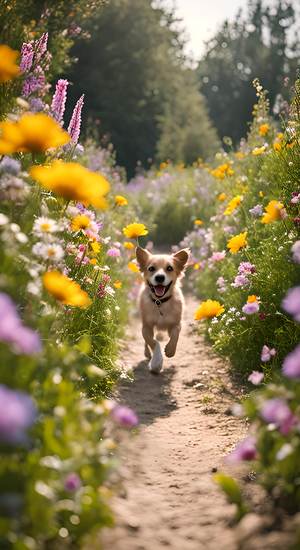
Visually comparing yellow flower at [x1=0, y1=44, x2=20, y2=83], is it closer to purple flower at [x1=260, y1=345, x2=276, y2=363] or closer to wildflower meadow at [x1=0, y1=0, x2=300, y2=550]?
wildflower meadow at [x1=0, y1=0, x2=300, y2=550]

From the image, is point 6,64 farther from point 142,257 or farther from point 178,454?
point 142,257

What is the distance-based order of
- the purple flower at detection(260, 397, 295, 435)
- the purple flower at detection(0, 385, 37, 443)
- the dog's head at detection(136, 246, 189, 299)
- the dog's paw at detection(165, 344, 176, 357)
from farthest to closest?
1. the dog's paw at detection(165, 344, 176, 357)
2. the dog's head at detection(136, 246, 189, 299)
3. the purple flower at detection(260, 397, 295, 435)
4. the purple flower at detection(0, 385, 37, 443)

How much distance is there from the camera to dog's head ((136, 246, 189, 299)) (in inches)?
230

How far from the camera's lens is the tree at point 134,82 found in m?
21.6

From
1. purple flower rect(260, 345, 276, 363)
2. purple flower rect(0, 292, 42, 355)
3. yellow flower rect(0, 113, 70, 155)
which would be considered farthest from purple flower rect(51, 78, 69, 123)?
purple flower rect(0, 292, 42, 355)

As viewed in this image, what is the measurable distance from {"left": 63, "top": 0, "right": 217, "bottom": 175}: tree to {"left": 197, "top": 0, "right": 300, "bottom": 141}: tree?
20243mm

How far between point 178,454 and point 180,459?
0.09m

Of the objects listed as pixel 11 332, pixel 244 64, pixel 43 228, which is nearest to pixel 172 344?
pixel 43 228

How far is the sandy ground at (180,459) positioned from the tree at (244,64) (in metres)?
40.7

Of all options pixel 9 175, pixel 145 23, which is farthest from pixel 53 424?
pixel 145 23

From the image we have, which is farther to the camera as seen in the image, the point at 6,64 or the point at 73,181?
the point at 6,64

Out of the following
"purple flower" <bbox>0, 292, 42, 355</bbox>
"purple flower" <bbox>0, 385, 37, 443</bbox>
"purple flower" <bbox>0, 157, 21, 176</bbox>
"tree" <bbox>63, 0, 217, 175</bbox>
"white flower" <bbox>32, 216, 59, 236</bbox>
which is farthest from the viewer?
"tree" <bbox>63, 0, 217, 175</bbox>

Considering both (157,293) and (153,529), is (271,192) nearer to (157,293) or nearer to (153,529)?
(157,293)

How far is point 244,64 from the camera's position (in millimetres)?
51000
